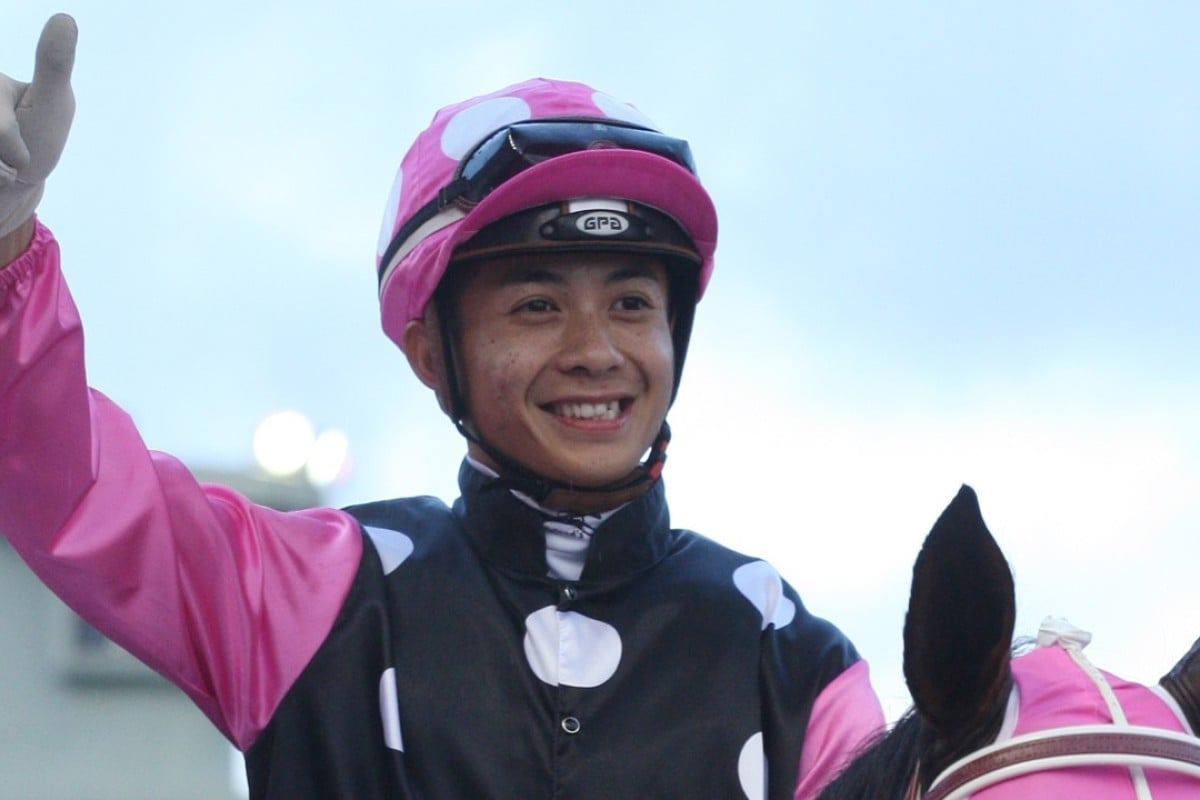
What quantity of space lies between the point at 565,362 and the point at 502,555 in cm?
30

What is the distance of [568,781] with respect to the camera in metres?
2.56

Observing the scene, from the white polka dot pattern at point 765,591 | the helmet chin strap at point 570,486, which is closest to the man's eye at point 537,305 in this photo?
the helmet chin strap at point 570,486

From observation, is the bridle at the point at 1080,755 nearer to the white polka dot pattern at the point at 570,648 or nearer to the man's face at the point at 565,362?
the white polka dot pattern at the point at 570,648

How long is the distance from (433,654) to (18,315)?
76 cm

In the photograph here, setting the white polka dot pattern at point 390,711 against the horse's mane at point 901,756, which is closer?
the horse's mane at point 901,756

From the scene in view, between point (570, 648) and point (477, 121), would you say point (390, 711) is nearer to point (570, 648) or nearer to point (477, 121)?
point (570, 648)

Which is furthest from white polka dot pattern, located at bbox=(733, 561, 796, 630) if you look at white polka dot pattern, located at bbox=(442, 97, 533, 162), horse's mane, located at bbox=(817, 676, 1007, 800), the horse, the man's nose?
the horse

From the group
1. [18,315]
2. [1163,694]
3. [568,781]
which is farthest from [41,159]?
[1163,694]

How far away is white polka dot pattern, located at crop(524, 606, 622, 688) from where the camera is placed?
2.65 m

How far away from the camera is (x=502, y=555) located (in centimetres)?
277

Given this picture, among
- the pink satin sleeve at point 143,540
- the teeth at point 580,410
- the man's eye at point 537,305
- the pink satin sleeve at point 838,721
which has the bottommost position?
the pink satin sleeve at point 838,721

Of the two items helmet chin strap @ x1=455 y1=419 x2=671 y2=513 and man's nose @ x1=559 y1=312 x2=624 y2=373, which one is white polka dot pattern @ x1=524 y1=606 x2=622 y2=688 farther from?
man's nose @ x1=559 y1=312 x2=624 y2=373

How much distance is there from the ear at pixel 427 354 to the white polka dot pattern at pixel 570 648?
401mm

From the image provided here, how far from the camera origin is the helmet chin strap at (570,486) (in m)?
2.77
